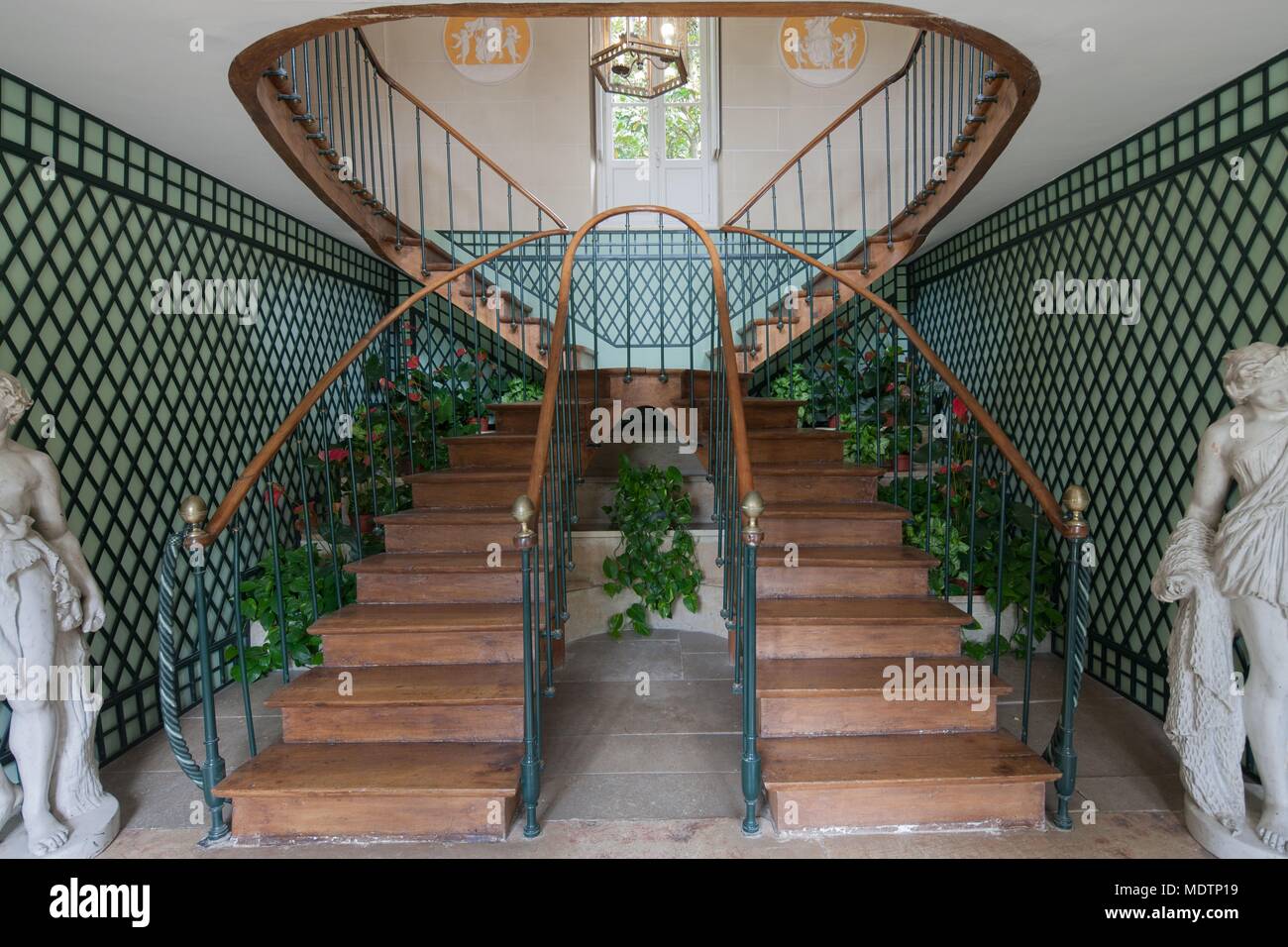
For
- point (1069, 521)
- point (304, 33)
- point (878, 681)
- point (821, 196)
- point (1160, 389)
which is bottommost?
point (878, 681)

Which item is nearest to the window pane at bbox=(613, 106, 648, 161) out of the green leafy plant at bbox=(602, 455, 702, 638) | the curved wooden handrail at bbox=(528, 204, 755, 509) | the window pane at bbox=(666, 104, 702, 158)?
the window pane at bbox=(666, 104, 702, 158)

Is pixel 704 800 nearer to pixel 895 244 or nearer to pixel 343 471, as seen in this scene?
pixel 343 471

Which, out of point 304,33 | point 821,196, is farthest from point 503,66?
point 304,33

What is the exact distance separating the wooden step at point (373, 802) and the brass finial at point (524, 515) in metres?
0.71

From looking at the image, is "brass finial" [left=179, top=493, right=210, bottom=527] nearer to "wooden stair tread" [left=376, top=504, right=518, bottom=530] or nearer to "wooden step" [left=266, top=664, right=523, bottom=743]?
"wooden step" [left=266, top=664, right=523, bottom=743]

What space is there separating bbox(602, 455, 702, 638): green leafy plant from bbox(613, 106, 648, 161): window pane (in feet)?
13.4

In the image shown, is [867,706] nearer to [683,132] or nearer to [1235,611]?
[1235,611]

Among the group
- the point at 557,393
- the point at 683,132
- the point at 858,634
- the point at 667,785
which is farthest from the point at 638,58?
the point at 667,785

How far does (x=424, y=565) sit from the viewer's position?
9.71 feet

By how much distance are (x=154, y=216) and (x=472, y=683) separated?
2458mm

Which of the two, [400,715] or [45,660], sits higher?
[45,660]

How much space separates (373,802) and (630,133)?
623 cm
